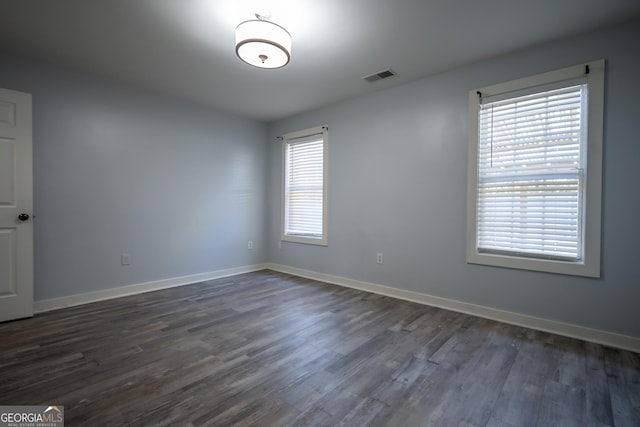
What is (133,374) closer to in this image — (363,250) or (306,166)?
(363,250)

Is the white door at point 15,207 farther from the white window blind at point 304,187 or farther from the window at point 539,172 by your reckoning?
the window at point 539,172

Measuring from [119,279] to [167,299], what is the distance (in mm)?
686

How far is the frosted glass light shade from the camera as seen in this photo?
213cm

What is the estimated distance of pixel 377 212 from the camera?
380 cm

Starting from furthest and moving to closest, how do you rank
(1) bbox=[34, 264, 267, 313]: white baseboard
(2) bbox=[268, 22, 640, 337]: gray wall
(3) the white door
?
(1) bbox=[34, 264, 267, 313]: white baseboard < (3) the white door < (2) bbox=[268, 22, 640, 337]: gray wall

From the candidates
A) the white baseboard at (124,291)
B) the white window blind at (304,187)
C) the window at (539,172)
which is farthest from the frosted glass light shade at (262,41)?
→ the white baseboard at (124,291)

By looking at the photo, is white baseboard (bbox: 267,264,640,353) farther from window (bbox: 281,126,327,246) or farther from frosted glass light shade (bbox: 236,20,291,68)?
frosted glass light shade (bbox: 236,20,291,68)

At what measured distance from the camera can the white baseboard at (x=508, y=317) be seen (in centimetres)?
235

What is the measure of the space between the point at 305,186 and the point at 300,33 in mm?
2482

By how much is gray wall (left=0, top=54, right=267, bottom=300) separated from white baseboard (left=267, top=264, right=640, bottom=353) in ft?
6.99

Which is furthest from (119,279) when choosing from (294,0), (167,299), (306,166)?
(294,0)

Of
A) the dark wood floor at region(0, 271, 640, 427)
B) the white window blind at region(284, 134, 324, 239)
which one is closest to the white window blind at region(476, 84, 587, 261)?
the dark wood floor at region(0, 271, 640, 427)

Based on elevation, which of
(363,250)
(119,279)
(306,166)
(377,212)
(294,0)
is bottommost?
(119,279)

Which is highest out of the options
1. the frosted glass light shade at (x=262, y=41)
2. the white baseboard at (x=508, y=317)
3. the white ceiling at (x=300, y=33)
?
the white ceiling at (x=300, y=33)
